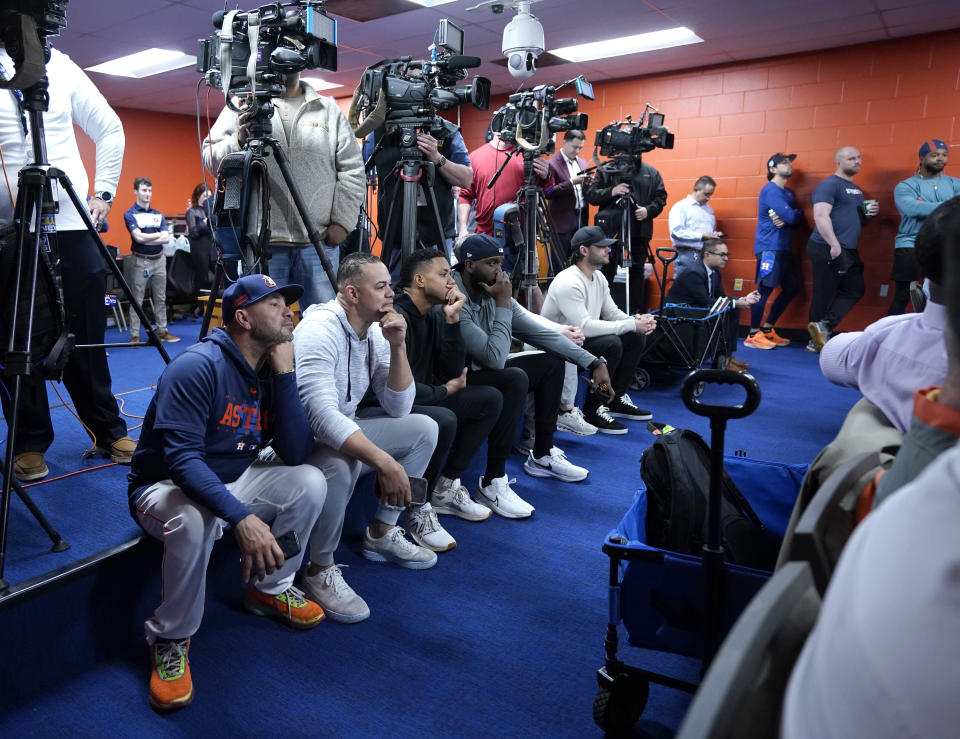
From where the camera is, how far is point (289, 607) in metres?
1.87

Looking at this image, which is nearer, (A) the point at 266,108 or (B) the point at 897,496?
(B) the point at 897,496

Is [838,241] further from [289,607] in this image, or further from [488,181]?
[289,607]

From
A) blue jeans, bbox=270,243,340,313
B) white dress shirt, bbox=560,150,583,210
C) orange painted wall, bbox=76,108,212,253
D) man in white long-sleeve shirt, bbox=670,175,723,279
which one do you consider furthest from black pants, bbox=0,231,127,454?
orange painted wall, bbox=76,108,212,253

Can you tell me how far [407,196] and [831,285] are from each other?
4.46 metres

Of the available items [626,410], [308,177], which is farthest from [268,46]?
[626,410]

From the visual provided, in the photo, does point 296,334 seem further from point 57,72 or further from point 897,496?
point 897,496

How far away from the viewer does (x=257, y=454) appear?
73.9 inches

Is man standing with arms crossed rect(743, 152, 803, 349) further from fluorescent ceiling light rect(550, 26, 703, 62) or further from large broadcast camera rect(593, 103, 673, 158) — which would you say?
large broadcast camera rect(593, 103, 673, 158)

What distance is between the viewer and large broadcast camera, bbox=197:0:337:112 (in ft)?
7.82

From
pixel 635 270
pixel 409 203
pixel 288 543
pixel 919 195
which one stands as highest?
pixel 919 195

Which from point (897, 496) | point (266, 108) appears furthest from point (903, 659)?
point (266, 108)

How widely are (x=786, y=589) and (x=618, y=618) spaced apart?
0.91 m

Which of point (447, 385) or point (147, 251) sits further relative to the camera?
point (147, 251)

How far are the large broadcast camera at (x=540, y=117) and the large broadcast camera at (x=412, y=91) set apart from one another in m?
0.77
